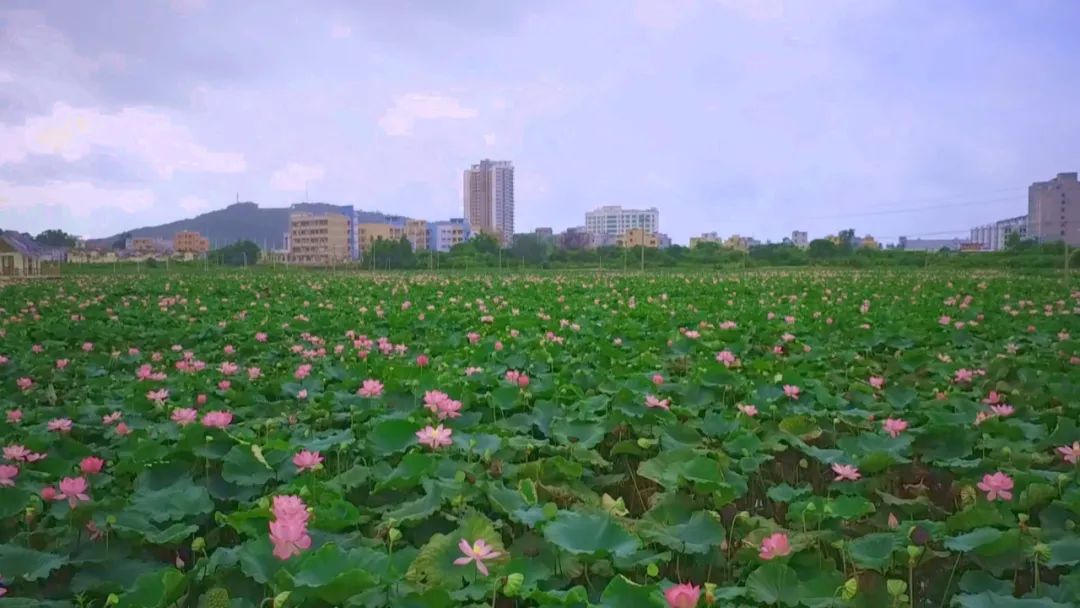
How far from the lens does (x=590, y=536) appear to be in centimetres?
160

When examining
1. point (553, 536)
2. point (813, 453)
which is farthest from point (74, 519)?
point (813, 453)

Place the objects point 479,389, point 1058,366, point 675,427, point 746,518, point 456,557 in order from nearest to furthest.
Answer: point 456,557 < point 746,518 < point 675,427 < point 479,389 < point 1058,366

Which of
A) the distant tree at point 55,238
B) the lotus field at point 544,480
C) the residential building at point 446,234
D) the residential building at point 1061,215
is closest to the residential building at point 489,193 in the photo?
the residential building at point 446,234

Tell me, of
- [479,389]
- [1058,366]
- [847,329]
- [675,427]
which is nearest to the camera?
[675,427]

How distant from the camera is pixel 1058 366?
3877mm

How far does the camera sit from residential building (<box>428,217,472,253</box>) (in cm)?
9269

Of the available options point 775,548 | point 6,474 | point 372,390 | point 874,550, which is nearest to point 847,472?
point 874,550

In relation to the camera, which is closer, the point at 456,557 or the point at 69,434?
the point at 456,557

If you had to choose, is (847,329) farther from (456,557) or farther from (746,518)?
(456,557)

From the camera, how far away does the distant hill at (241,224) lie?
403 feet

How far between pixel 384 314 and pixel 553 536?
19.8 ft

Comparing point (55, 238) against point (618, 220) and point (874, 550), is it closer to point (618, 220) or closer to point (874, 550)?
point (874, 550)

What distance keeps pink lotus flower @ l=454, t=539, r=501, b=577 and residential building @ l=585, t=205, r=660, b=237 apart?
122920mm

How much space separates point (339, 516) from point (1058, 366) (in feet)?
12.7
